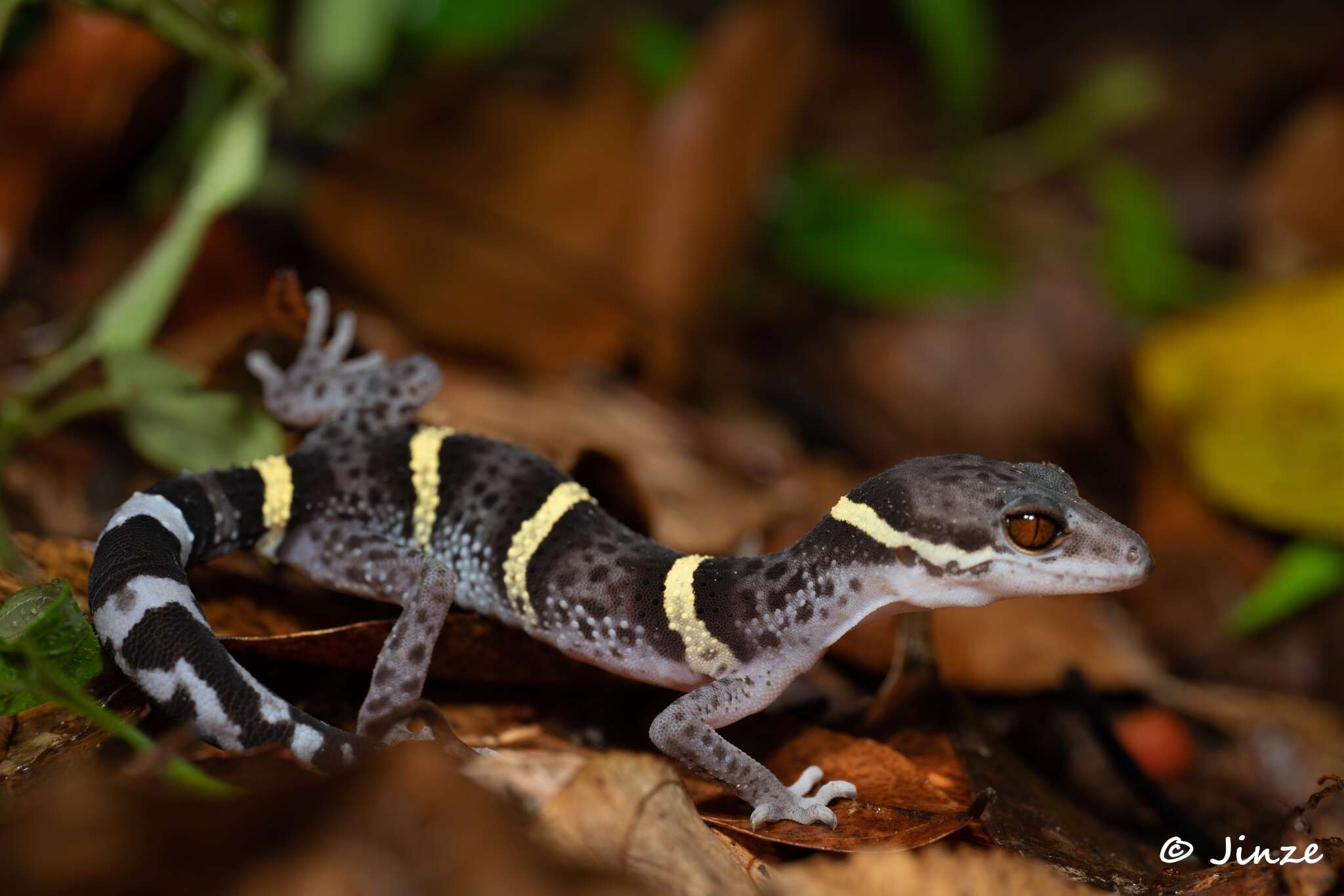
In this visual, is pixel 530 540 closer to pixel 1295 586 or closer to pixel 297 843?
pixel 297 843

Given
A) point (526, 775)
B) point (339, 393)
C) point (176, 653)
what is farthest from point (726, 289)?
point (526, 775)

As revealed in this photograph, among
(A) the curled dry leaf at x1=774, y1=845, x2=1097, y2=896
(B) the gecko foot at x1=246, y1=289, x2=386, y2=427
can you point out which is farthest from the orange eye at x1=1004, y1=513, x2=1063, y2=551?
(B) the gecko foot at x1=246, y1=289, x2=386, y2=427

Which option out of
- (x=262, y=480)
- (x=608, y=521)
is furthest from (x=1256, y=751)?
(x=262, y=480)

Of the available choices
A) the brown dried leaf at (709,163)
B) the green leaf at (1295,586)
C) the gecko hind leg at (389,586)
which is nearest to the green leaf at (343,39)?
the brown dried leaf at (709,163)

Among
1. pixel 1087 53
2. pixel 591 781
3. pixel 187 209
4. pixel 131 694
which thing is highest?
pixel 1087 53

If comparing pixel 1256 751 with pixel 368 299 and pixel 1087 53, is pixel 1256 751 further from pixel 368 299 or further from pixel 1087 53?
pixel 1087 53

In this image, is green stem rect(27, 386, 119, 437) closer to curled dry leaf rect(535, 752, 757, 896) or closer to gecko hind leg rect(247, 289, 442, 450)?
gecko hind leg rect(247, 289, 442, 450)

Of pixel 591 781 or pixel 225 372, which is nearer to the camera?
pixel 591 781
